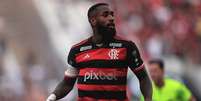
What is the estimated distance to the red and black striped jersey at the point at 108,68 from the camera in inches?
383

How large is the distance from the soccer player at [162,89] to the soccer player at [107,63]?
163 inches

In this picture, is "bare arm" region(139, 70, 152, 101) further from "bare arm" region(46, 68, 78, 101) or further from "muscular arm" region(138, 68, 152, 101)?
"bare arm" region(46, 68, 78, 101)

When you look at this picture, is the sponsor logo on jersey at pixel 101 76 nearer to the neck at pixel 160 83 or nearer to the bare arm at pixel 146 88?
the bare arm at pixel 146 88

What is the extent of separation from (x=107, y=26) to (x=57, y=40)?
15613 mm

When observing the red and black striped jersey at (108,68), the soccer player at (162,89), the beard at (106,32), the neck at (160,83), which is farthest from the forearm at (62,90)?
the neck at (160,83)

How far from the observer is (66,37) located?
25.0m

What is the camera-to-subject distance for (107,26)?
31.8 ft

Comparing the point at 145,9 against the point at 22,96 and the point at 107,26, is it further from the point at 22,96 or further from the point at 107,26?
the point at 107,26

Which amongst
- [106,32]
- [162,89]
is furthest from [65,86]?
[162,89]

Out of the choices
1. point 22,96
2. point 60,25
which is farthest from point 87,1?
point 22,96

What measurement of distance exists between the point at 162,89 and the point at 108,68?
4.42 meters

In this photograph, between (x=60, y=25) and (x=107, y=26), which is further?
(x=60, y=25)

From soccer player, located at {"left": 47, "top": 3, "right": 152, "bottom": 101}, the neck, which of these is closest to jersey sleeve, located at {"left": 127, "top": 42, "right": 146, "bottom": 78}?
soccer player, located at {"left": 47, "top": 3, "right": 152, "bottom": 101}

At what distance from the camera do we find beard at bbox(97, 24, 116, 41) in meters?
9.69
